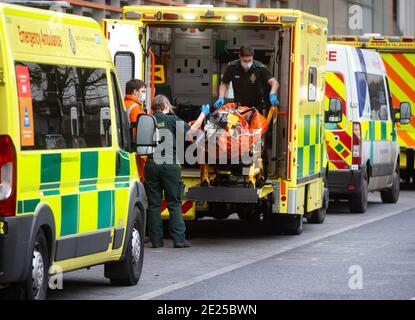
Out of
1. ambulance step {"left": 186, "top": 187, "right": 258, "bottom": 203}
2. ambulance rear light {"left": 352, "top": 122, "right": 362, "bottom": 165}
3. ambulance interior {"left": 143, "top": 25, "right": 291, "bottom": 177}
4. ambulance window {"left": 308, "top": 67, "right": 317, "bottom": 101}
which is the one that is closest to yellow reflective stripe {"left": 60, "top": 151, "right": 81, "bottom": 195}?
ambulance step {"left": 186, "top": 187, "right": 258, "bottom": 203}

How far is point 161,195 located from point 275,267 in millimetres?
2409

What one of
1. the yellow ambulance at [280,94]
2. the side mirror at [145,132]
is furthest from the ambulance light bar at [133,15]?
the side mirror at [145,132]

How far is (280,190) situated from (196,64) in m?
3.38

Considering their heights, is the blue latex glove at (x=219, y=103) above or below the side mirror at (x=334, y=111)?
above

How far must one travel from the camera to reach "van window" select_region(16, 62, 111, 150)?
34.4 feet

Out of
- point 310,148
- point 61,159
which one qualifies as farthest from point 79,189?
point 310,148

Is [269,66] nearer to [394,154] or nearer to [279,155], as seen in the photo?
[279,155]

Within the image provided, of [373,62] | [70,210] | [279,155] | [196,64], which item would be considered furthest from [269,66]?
[70,210]

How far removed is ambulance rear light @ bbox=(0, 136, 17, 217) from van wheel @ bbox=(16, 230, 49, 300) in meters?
0.45

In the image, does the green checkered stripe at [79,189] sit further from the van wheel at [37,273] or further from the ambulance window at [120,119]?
the van wheel at [37,273]

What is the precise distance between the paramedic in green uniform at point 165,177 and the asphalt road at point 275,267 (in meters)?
0.29

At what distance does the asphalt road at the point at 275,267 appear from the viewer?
40.0 ft

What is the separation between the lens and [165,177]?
53.6ft

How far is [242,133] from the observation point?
1664cm
